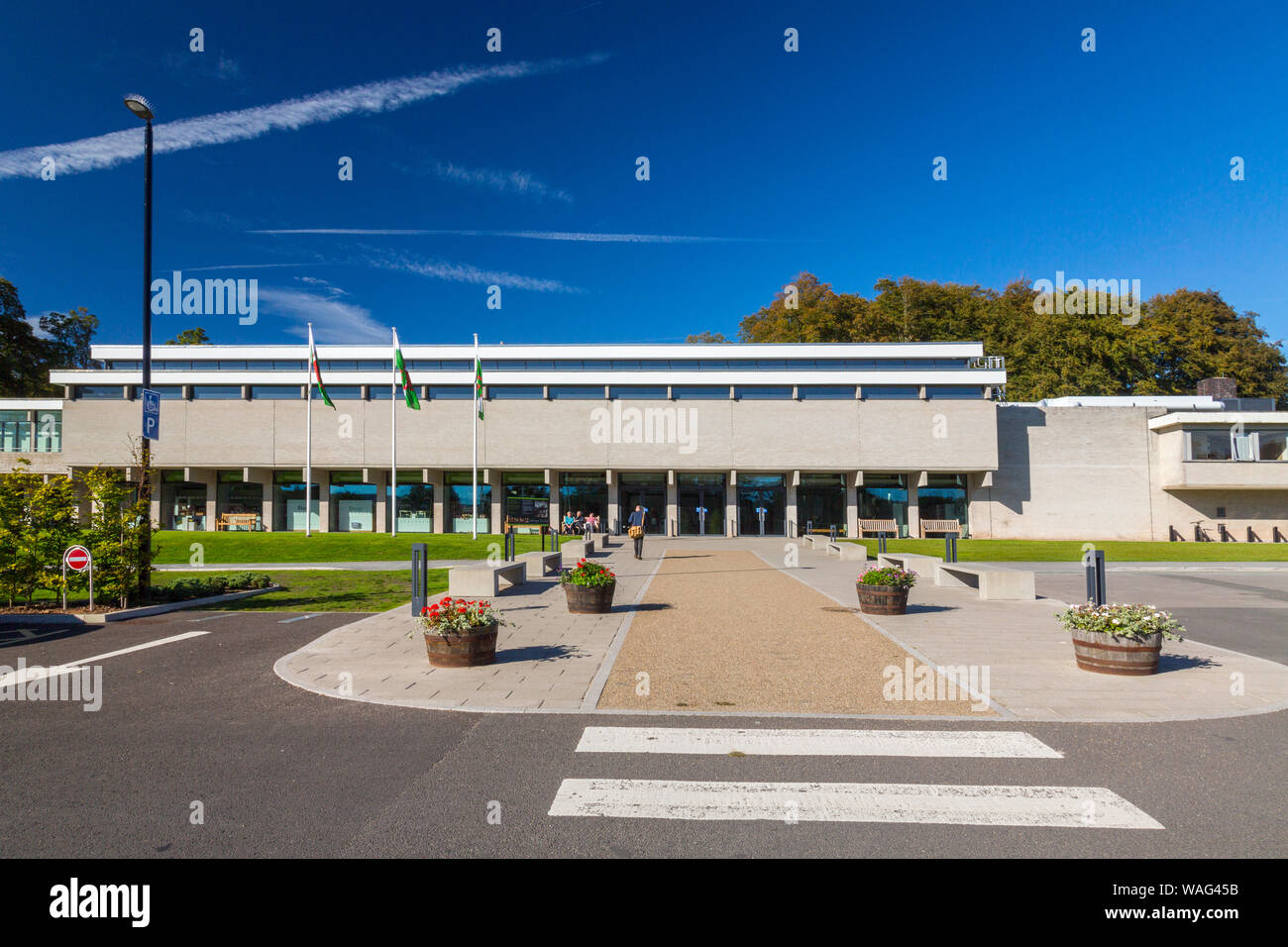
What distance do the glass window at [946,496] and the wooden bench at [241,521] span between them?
40.1 metres

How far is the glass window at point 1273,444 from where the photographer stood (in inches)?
1599

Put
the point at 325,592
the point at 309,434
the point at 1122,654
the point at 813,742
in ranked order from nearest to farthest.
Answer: the point at 813,742 → the point at 1122,654 → the point at 325,592 → the point at 309,434

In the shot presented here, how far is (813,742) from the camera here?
6062 millimetres

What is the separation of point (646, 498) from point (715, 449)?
17.1 feet

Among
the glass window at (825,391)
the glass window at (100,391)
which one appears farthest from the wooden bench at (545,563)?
the glass window at (100,391)

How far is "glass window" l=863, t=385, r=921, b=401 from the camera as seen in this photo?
141ft

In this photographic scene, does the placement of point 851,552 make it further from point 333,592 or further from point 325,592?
point 325,592

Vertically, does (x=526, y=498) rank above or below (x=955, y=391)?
below

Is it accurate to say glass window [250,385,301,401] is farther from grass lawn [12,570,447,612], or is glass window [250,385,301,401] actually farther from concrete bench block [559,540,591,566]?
concrete bench block [559,540,591,566]

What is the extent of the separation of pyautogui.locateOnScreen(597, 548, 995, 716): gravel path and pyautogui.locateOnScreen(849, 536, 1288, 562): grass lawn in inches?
639

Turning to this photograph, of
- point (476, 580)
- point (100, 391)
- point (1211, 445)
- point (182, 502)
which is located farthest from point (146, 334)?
point (1211, 445)
